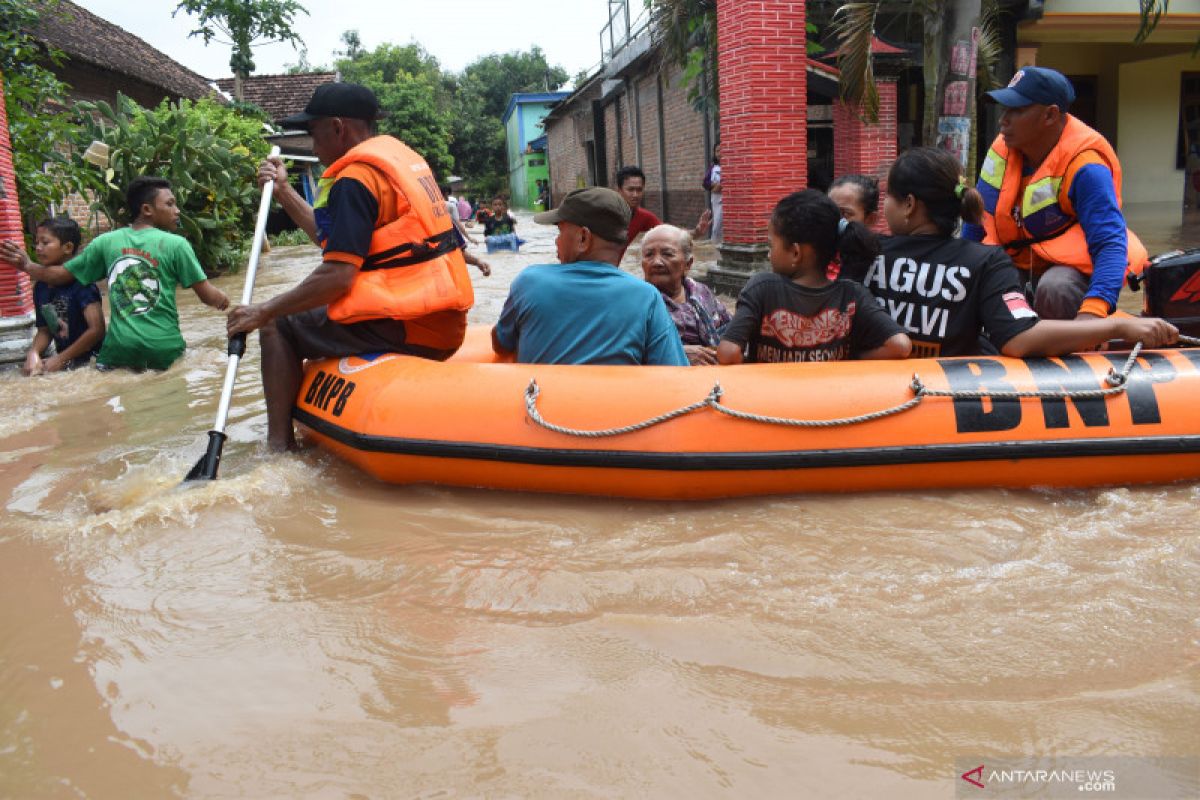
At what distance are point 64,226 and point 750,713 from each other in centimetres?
535

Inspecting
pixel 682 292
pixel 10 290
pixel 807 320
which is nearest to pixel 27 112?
pixel 10 290

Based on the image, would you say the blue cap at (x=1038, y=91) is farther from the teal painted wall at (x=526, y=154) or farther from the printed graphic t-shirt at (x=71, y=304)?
the teal painted wall at (x=526, y=154)

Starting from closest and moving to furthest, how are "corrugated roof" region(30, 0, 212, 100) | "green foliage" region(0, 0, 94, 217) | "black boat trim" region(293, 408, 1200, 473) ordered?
1. "black boat trim" region(293, 408, 1200, 473)
2. "green foliage" region(0, 0, 94, 217)
3. "corrugated roof" region(30, 0, 212, 100)

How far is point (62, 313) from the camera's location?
18.4 feet

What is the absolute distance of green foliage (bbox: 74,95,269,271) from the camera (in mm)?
10562

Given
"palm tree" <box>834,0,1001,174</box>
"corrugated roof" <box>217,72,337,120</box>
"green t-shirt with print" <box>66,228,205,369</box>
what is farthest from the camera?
"corrugated roof" <box>217,72,337,120</box>

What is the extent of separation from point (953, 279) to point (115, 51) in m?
18.4

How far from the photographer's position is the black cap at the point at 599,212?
129 inches

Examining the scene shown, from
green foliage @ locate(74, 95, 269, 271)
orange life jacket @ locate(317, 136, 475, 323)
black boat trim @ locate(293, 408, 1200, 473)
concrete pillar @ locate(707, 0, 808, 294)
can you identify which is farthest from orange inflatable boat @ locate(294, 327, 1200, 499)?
green foliage @ locate(74, 95, 269, 271)

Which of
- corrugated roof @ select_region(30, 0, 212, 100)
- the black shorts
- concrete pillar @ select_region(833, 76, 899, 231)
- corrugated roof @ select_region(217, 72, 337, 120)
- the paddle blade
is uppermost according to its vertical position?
corrugated roof @ select_region(217, 72, 337, 120)

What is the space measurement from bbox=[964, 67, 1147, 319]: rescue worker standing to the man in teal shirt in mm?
1482

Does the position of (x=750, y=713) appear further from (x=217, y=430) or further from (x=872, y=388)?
(x=217, y=430)

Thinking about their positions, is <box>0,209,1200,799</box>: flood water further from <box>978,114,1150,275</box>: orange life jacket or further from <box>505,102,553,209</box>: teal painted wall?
<box>505,102,553,209</box>: teal painted wall

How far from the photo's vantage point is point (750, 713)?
6.44ft
